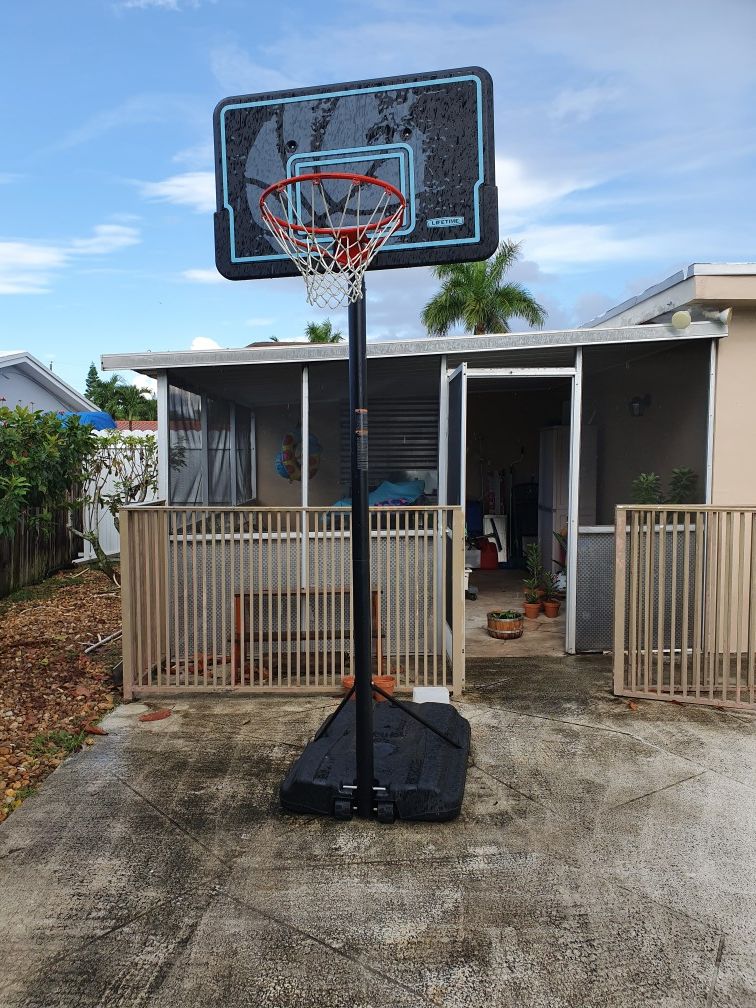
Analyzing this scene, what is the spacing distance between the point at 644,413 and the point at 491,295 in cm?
1704

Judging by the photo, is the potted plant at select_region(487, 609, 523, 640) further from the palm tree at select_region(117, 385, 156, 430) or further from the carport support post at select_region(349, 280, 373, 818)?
the palm tree at select_region(117, 385, 156, 430)

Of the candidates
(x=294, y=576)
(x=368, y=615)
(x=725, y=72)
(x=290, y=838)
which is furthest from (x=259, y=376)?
(x=725, y=72)

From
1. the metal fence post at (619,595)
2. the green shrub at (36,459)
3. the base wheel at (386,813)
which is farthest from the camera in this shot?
the green shrub at (36,459)

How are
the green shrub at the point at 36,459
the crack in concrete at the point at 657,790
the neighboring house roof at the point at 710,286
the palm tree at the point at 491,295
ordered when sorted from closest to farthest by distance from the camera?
1. the crack in concrete at the point at 657,790
2. the neighboring house roof at the point at 710,286
3. the green shrub at the point at 36,459
4. the palm tree at the point at 491,295

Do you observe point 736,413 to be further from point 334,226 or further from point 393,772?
point 393,772

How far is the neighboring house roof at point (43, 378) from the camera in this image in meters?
15.9

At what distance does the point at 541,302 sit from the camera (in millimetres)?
23547

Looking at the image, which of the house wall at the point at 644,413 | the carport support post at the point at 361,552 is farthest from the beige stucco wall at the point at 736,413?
the carport support post at the point at 361,552

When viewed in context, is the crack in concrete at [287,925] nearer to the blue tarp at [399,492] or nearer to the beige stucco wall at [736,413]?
the blue tarp at [399,492]

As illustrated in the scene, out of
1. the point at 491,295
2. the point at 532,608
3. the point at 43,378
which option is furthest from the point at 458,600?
the point at 491,295

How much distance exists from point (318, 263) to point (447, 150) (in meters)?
1.25

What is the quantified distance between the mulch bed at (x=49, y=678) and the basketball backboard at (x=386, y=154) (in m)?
3.14

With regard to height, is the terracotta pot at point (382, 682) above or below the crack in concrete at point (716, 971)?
above

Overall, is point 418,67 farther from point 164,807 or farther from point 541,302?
point 541,302
